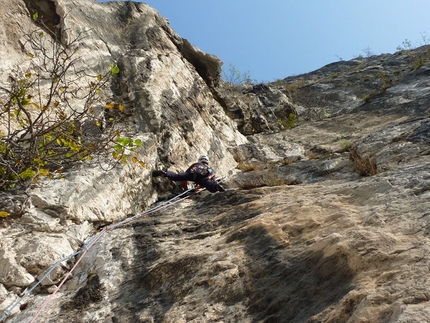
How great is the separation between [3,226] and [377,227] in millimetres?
4069

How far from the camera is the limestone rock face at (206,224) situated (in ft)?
9.75

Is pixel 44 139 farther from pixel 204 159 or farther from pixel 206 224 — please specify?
pixel 204 159

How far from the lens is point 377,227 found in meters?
3.42

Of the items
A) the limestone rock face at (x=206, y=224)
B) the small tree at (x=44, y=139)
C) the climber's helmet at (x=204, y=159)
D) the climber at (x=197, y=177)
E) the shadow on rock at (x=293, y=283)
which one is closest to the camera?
the shadow on rock at (x=293, y=283)

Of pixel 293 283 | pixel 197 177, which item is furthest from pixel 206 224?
pixel 197 177

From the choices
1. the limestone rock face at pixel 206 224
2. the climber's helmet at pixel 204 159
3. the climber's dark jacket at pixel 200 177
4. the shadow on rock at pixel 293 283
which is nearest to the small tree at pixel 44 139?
the limestone rock face at pixel 206 224

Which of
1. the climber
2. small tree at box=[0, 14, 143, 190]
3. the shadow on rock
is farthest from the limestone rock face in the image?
small tree at box=[0, 14, 143, 190]

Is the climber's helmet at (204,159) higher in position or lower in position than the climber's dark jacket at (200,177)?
higher

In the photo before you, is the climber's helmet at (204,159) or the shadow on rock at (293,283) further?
the climber's helmet at (204,159)

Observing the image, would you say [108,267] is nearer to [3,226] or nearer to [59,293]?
[59,293]

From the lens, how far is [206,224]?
5.09 meters

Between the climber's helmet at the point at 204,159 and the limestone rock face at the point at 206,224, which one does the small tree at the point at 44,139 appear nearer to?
the limestone rock face at the point at 206,224

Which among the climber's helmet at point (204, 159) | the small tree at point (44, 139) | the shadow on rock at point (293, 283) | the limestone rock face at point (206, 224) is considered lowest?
the shadow on rock at point (293, 283)

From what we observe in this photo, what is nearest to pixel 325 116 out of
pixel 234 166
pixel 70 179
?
pixel 234 166
